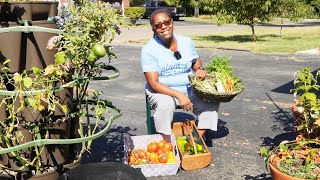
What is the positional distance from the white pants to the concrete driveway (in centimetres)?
41

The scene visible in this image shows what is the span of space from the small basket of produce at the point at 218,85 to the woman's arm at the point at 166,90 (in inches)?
5.5

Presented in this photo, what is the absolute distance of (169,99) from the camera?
13.4ft

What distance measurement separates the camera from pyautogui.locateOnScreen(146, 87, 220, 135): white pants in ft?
13.2

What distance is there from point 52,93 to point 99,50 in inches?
16.6

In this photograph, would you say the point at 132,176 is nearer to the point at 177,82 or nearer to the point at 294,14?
the point at 177,82

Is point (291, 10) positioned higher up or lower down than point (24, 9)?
higher up

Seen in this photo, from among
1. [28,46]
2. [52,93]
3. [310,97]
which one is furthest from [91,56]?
[310,97]

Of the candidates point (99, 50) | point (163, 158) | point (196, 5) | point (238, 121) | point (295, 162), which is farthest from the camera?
point (196, 5)

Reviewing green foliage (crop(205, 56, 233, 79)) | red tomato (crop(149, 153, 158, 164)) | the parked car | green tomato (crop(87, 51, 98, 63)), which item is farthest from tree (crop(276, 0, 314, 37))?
the parked car

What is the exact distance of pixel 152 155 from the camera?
3891mm

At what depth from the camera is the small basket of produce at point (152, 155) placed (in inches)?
147

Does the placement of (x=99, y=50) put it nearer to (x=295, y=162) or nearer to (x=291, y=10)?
(x=295, y=162)

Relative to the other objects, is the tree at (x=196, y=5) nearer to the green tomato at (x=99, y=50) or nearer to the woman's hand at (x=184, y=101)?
the woman's hand at (x=184, y=101)

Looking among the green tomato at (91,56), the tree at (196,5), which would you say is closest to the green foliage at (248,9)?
the green tomato at (91,56)
